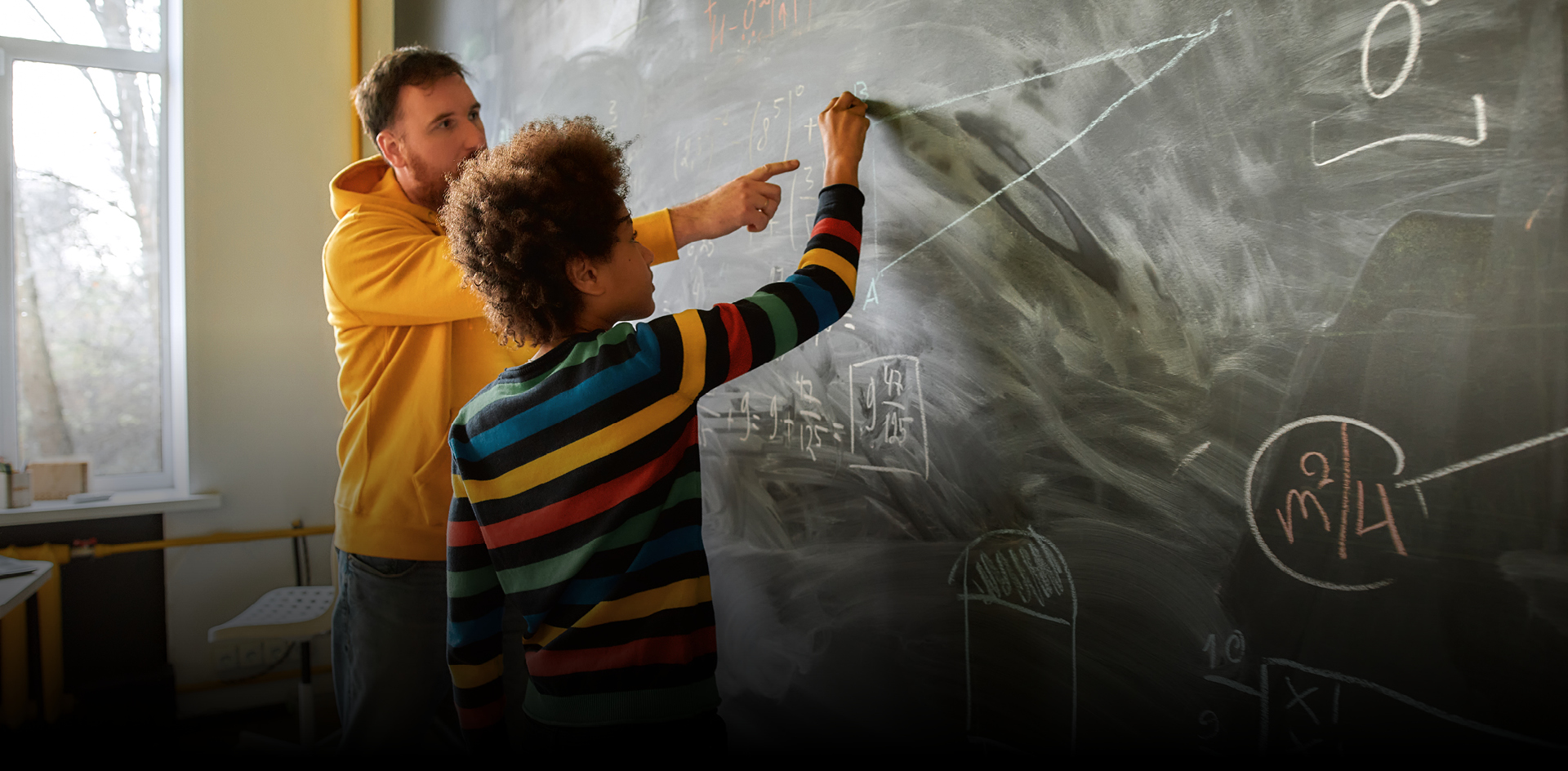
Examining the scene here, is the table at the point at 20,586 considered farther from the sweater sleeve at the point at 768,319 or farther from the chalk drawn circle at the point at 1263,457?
the chalk drawn circle at the point at 1263,457

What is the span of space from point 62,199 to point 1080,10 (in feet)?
10.6

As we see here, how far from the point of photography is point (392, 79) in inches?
55.0

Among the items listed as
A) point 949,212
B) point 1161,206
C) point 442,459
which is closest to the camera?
point 1161,206

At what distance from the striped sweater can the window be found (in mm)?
2462

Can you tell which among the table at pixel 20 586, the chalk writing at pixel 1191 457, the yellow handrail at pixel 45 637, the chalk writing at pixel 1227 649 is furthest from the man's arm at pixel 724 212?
the yellow handrail at pixel 45 637

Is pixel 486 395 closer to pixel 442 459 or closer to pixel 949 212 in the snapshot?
pixel 442 459

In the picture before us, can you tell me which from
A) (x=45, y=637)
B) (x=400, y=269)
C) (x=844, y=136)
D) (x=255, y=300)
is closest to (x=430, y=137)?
(x=400, y=269)

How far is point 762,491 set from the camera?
4.77 feet

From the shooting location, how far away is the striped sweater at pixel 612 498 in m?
0.87

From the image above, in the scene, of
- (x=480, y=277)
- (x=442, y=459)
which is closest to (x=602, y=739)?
(x=480, y=277)

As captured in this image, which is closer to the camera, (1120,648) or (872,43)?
(1120,648)

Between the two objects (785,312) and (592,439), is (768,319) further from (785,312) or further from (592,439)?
(592,439)

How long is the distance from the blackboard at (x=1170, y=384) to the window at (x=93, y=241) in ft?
8.07

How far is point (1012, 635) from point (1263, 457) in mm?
405
